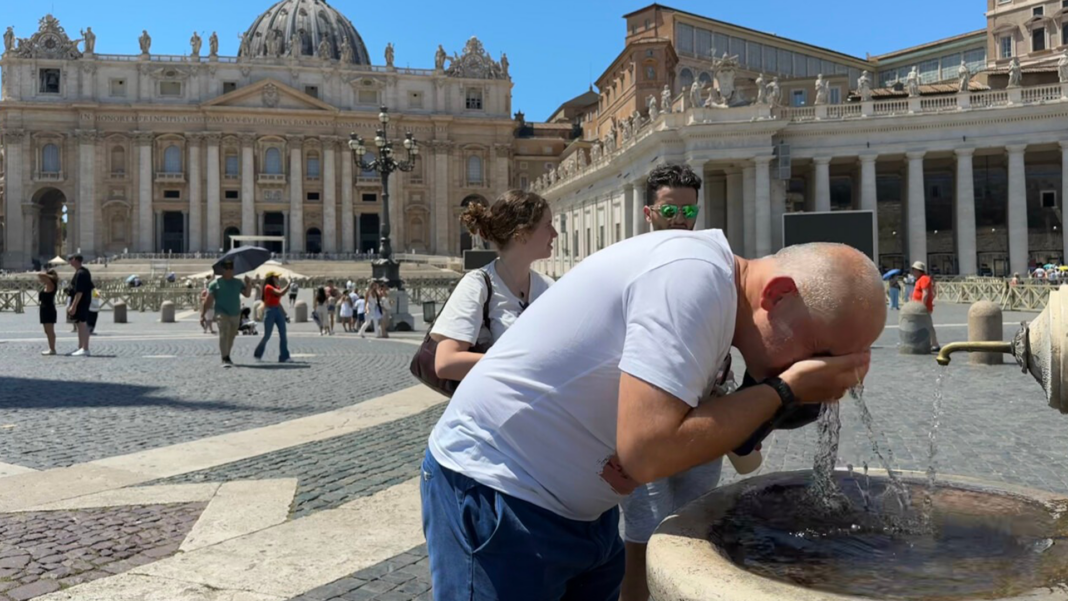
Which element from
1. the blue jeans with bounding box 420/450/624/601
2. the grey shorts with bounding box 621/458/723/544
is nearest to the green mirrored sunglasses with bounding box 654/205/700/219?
the grey shorts with bounding box 621/458/723/544

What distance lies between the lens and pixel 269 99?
72.7m

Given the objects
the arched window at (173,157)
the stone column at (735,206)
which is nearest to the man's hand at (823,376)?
the stone column at (735,206)

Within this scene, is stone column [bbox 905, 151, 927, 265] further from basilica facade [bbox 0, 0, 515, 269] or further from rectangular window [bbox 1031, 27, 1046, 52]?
basilica facade [bbox 0, 0, 515, 269]

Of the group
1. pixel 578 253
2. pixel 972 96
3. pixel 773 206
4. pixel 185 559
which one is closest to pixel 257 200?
pixel 578 253

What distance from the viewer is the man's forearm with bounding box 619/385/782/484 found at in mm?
1436

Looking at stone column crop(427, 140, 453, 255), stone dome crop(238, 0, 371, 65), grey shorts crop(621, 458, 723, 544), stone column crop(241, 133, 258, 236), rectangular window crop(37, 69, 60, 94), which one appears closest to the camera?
grey shorts crop(621, 458, 723, 544)

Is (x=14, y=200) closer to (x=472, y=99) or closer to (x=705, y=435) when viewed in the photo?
(x=472, y=99)

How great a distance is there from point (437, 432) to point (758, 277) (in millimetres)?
784

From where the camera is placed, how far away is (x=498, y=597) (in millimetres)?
1653

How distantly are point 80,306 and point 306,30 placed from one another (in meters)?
83.8

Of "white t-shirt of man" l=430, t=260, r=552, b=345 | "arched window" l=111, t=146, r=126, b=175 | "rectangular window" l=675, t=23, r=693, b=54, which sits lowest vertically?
"white t-shirt of man" l=430, t=260, r=552, b=345

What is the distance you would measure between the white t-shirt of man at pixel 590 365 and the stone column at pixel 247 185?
74.7m

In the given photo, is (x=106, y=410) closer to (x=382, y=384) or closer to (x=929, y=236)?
(x=382, y=384)

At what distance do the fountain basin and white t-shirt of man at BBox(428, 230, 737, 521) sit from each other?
0.70 feet
